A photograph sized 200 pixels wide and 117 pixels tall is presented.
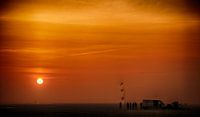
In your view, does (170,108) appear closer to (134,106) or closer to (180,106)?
(180,106)

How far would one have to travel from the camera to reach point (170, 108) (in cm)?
7862

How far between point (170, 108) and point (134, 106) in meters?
7.82

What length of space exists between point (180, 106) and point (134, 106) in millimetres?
8825

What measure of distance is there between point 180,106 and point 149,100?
5676mm

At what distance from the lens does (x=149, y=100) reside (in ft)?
266

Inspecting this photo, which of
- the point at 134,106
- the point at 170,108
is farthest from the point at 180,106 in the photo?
the point at 134,106

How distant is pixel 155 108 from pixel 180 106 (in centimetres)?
544

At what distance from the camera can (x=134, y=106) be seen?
8362cm

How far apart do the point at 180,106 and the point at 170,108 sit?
8.07 ft

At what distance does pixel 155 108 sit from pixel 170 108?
3.03 metres

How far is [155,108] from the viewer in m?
77.5

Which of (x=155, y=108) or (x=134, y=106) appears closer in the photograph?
(x=155, y=108)
